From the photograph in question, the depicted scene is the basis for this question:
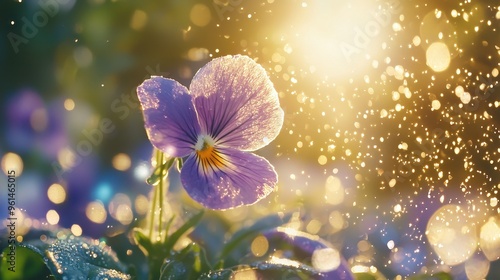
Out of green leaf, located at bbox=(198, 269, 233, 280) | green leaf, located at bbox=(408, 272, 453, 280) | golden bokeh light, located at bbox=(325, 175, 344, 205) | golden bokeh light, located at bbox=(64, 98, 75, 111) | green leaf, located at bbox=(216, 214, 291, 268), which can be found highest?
golden bokeh light, located at bbox=(64, 98, 75, 111)

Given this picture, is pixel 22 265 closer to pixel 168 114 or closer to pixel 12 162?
pixel 168 114

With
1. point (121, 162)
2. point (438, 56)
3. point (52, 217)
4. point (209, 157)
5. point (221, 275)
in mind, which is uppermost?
point (438, 56)

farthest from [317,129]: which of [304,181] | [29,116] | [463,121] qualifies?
[29,116]

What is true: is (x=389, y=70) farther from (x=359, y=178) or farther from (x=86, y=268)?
(x=86, y=268)

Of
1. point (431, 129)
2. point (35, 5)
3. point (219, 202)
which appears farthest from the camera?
point (431, 129)

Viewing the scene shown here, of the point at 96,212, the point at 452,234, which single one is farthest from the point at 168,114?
the point at 452,234

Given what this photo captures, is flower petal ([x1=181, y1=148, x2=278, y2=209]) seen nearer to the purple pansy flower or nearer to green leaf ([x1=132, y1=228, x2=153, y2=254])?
the purple pansy flower

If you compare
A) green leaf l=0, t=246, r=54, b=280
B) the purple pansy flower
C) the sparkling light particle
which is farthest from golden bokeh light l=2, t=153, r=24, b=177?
the sparkling light particle

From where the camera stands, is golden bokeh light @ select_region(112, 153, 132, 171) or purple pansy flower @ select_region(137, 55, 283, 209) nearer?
purple pansy flower @ select_region(137, 55, 283, 209)
